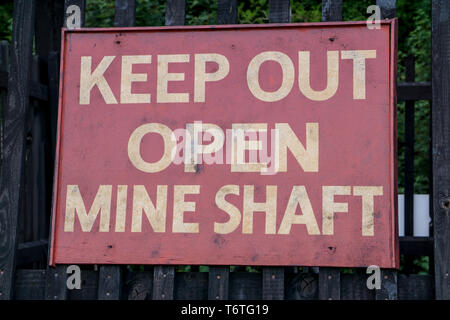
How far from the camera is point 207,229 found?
9.54 feet

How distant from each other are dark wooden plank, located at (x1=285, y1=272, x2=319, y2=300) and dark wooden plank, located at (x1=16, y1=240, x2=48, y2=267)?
1789mm

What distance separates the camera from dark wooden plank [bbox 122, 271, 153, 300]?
9.78ft

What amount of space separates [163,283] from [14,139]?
1242 mm

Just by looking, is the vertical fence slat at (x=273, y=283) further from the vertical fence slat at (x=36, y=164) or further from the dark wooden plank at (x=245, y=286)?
the vertical fence slat at (x=36, y=164)

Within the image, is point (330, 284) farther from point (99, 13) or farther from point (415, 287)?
point (99, 13)

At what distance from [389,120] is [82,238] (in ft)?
6.10

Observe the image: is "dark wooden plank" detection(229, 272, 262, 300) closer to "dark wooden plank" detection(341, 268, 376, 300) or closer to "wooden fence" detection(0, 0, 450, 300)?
"wooden fence" detection(0, 0, 450, 300)

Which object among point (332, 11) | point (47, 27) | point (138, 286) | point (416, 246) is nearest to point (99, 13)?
point (47, 27)

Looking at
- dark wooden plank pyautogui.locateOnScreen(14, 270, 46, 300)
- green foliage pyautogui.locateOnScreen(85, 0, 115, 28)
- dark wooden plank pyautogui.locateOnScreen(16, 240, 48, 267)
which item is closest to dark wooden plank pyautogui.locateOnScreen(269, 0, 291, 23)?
dark wooden plank pyautogui.locateOnScreen(14, 270, 46, 300)

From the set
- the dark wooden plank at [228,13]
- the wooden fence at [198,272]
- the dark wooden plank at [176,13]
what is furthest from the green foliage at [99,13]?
the dark wooden plank at [228,13]

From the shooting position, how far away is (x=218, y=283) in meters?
2.89

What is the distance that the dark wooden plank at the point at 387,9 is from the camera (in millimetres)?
2945

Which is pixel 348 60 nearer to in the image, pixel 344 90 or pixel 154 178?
pixel 344 90
